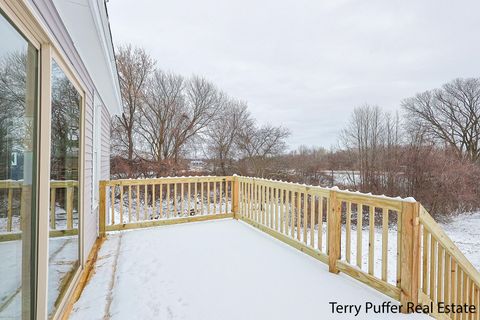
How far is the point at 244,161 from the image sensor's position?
17.8 metres

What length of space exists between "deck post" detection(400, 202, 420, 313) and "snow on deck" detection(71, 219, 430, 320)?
0.17 m

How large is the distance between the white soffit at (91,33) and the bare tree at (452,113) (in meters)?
20.2

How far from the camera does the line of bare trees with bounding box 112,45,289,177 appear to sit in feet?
48.5

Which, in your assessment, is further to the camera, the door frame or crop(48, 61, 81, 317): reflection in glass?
crop(48, 61, 81, 317): reflection in glass

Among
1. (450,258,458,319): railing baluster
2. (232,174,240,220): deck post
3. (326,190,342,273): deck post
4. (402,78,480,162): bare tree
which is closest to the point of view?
(450,258,458,319): railing baluster

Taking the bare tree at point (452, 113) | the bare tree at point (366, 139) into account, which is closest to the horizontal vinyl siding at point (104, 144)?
the bare tree at point (366, 139)

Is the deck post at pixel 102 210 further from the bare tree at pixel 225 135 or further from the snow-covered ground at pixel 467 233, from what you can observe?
the bare tree at pixel 225 135

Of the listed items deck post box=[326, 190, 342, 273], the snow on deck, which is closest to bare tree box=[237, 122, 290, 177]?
the snow on deck

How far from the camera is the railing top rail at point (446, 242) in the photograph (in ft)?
7.73

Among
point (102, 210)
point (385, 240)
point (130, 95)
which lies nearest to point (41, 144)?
point (385, 240)

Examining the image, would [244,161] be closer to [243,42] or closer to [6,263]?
[243,42]

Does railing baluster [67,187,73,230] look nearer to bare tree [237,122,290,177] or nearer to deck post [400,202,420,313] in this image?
deck post [400,202,420,313]

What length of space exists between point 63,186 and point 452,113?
24.7 metres

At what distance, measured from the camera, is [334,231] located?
10.3ft
